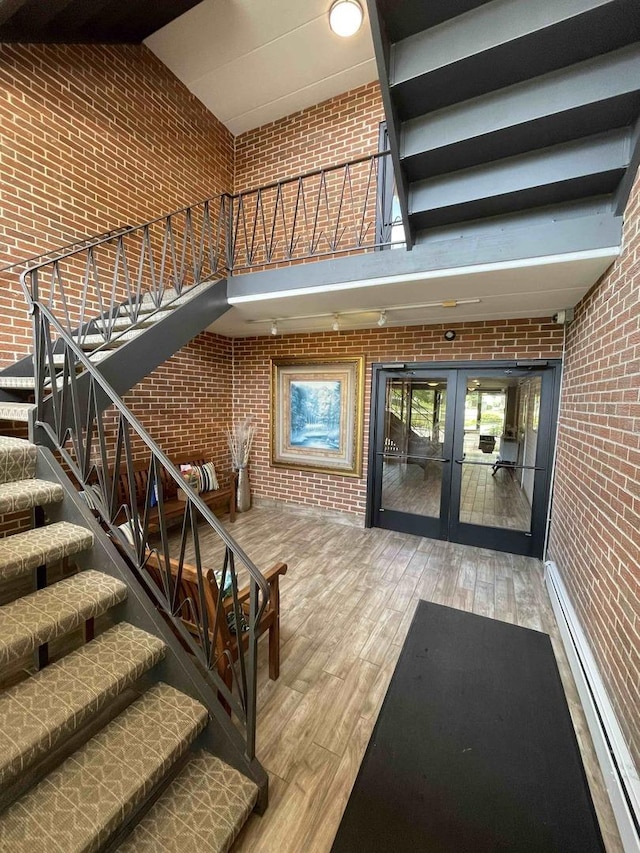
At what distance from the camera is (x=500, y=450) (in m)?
3.47

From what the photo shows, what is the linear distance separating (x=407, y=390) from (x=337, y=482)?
1.41 metres

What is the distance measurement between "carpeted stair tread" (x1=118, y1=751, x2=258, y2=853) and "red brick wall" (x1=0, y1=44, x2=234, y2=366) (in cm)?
300

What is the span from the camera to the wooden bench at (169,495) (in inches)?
132

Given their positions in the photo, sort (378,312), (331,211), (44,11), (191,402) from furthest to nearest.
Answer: (191,402), (331,211), (378,312), (44,11)

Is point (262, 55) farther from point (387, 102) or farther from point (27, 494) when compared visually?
point (27, 494)

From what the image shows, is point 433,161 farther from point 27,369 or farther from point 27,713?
point 27,369

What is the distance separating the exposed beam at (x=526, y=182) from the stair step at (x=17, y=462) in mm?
2569

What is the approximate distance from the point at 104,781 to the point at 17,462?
1.40 meters

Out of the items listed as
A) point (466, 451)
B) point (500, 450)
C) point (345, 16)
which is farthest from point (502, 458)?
point (345, 16)

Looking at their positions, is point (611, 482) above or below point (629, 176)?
below

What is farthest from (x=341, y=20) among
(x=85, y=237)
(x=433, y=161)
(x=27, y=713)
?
(x=27, y=713)

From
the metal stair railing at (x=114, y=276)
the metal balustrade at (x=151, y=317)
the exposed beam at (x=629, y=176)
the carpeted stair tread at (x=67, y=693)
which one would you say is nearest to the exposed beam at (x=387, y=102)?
the metal balustrade at (x=151, y=317)

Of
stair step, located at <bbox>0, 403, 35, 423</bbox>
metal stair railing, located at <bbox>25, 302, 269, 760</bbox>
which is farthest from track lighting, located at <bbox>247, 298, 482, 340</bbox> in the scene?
stair step, located at <bbox>0, 403, 35, 423</bbox>

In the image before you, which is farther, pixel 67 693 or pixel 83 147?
pixel 83 147
